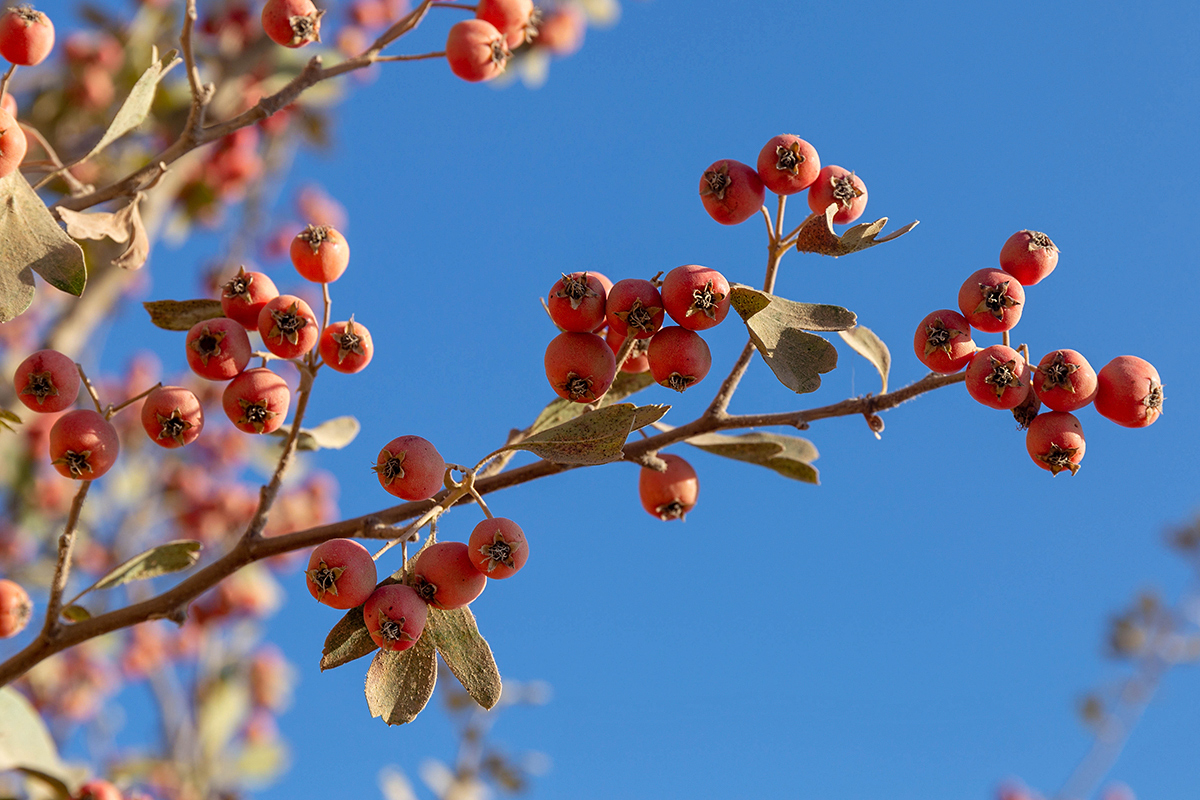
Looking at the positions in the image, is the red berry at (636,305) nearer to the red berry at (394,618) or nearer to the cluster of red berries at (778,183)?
the cluster of red berries at (778,183)

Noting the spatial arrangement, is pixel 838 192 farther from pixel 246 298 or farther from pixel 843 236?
pixel 246 298

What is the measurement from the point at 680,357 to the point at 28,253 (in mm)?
1431

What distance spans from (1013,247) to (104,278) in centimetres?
440

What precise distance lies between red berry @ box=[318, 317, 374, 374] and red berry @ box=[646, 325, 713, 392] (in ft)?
2.47

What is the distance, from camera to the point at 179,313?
251cm

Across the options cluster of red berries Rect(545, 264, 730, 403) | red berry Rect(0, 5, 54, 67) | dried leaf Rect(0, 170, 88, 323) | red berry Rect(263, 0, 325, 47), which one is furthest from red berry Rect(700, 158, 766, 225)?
red berry Rect(0, 5, 54, 67)

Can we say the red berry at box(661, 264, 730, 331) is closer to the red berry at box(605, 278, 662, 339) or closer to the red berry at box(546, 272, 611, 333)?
the red berry at box(605, 278, 662, 339)

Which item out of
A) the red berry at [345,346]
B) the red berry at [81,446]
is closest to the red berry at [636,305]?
the red berry at [345,346]

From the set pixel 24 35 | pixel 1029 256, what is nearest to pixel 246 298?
pixel 24 35

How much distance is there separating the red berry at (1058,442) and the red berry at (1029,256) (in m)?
0.37

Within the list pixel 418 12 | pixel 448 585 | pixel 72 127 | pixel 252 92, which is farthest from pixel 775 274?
pixel 72 127

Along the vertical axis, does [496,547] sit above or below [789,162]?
below

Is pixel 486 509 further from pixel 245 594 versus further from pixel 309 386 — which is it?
pixel 245 594

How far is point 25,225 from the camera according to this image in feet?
7.03
